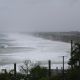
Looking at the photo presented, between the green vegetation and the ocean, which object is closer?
the green vegetation

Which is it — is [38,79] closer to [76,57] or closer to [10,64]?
[76,57]

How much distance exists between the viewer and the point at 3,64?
34.8 meters

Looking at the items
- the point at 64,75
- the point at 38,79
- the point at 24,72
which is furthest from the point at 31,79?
the point at 24,72

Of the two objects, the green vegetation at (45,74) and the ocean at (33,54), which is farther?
the ocean at (33,54)

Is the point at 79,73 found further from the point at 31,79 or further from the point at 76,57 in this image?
the point at 76,57

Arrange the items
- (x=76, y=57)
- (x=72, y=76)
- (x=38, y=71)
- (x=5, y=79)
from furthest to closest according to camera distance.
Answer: (x=76, y=57) < (x=38, y=71) < (x=72, y=76) < (x=5, y=79)

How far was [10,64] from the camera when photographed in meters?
34.6

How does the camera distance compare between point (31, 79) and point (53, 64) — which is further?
point (53, 64)

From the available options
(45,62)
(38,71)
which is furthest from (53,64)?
(38,71)

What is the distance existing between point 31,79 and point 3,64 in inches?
472

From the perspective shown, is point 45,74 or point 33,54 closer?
point 45,74

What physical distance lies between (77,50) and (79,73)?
22.9ft

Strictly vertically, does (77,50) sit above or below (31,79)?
above

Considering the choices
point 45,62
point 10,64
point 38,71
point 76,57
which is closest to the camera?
point 38,71
